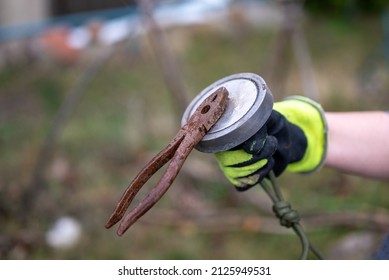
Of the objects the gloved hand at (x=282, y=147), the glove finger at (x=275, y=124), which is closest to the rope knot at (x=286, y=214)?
the gloved hand at (x=282, y=147)

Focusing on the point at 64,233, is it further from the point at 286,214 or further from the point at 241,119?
the point at 241,119

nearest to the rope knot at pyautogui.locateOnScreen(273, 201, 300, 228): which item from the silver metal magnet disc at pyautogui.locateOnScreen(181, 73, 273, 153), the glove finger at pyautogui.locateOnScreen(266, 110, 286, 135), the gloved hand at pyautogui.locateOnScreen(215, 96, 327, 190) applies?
the gloved hand at pyautogui.locateOnScreen(215, 96, 327, 190)

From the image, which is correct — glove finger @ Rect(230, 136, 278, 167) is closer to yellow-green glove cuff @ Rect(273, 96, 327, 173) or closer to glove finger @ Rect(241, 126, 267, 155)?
glove finger @ Rect(241, 126, 267, 155)

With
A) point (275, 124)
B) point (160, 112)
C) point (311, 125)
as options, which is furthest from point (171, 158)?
point (160, 112)

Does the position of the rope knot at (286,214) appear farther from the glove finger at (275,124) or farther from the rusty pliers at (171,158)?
the rusty pliers at (171,158)
